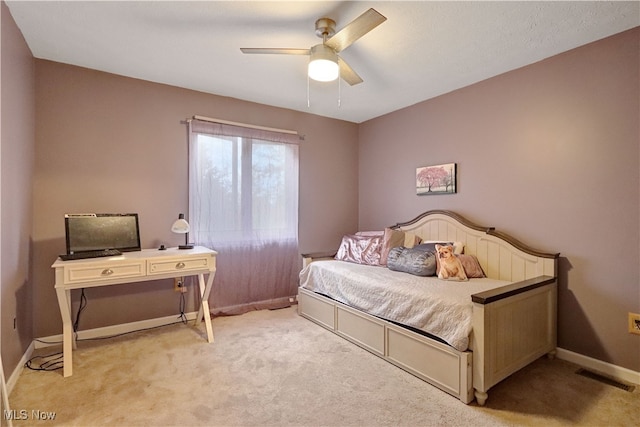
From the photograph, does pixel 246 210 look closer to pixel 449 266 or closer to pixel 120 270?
pixel 120 270

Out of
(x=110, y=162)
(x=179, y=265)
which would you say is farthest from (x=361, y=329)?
(x=110, y=162)

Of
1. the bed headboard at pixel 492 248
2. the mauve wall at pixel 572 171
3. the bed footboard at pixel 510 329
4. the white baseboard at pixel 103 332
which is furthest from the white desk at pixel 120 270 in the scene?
the mauve wall at pixel 572 171

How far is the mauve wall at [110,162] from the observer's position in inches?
104

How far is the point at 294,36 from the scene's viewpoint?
2.28 meters

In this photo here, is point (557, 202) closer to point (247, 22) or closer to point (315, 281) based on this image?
point (315, 281)

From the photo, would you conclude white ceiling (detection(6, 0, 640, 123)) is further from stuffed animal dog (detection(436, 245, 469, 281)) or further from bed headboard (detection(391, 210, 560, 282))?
stuffed animal dog (detection(436, 245, 469, 281))

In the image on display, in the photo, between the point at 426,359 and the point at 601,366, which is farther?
the point at 601,366

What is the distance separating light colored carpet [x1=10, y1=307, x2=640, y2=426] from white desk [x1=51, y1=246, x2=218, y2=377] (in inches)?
11.5

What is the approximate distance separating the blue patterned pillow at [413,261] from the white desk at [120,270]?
5.44ft

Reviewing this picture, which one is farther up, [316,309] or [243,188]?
[243,188]

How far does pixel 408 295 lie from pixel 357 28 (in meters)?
1.76

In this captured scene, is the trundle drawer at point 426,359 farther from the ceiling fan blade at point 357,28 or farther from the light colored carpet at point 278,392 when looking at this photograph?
the ceiling fan blade at point 357,28

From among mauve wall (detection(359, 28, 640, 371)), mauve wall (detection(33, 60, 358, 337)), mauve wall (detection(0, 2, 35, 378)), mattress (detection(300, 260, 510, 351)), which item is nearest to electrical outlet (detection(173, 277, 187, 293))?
mauve wall (detection(33, 60, 358, 337))

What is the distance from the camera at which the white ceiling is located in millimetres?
1962
